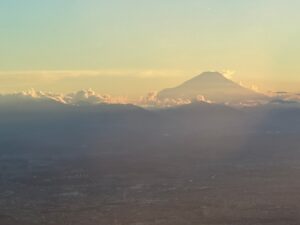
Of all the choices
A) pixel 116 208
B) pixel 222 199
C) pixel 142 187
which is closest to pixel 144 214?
pixel 116 208

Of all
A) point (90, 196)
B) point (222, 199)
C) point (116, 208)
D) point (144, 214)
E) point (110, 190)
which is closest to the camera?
point (144, 214)

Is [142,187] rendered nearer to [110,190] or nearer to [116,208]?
[110,190]

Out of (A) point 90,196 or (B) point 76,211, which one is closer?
(B) point 76,211

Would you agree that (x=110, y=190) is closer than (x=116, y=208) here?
No

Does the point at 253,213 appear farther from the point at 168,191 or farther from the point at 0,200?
the point at 0,200

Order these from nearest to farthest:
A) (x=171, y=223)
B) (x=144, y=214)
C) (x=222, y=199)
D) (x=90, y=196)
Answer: (x=171, y=223) < (x=144, y=214) < (x=222, y=199) < (x=90, y=196)

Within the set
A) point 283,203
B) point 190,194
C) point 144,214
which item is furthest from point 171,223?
point 190,194

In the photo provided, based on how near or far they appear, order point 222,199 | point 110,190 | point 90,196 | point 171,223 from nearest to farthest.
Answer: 1. point 171,223
2. point 222,199
3. point 90,196
4. point 110,190

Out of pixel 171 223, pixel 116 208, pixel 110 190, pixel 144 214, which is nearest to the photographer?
pixel 171 223
